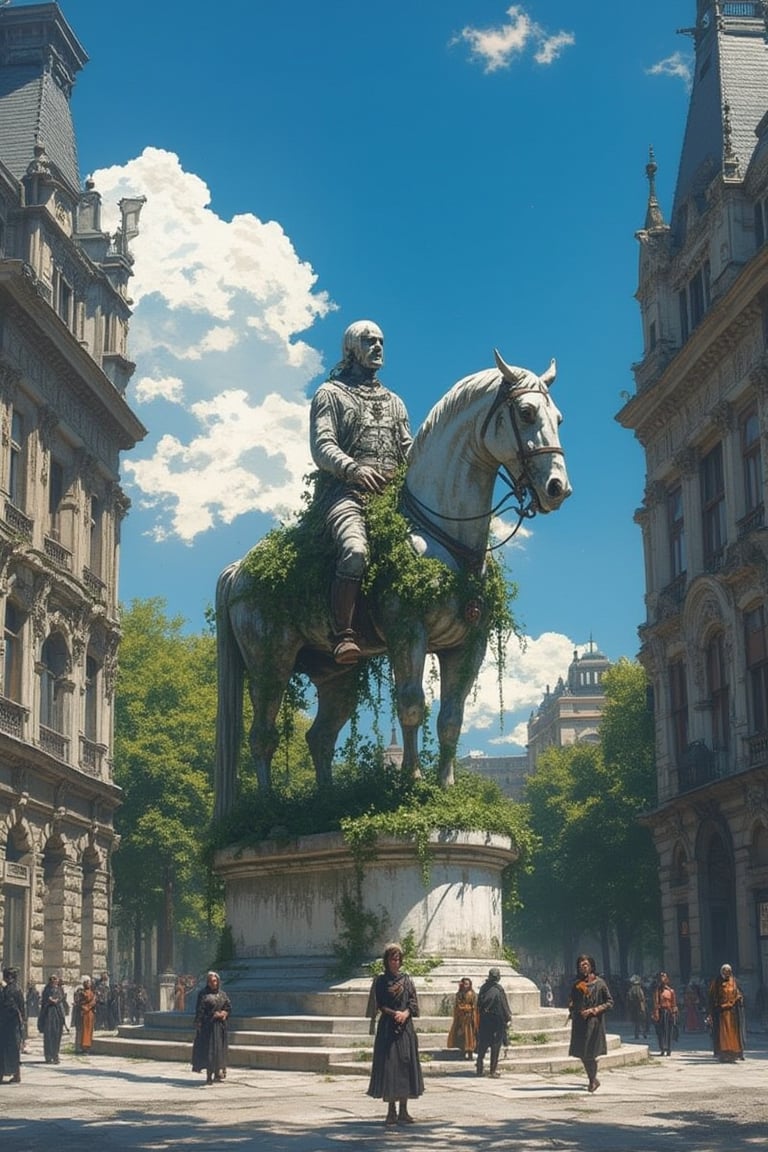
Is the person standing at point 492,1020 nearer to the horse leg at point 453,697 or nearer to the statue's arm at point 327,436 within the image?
the horse leg at point 453,697

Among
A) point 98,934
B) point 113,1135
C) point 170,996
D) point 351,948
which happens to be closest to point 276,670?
point 351,948

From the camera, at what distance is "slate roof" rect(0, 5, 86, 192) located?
46.9 m

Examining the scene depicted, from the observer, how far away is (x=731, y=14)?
169 ft

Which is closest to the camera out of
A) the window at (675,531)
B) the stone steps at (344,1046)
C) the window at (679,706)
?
the stone steps at (344,1046)

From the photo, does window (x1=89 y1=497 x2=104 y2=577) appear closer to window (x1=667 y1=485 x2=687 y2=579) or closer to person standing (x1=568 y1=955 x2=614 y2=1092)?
window (x1=667 y1=485 x2=687 y2=579)

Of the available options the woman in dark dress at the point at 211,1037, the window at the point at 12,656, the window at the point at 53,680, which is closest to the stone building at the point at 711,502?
the window at the point at 53,680

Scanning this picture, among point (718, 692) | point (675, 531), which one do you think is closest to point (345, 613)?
point (718, 692)

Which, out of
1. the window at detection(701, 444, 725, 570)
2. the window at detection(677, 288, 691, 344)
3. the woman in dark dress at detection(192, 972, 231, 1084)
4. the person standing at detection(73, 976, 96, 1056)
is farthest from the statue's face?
the window at detection(677, 288, 691, 344)

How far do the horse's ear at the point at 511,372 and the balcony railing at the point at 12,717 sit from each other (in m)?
25.5

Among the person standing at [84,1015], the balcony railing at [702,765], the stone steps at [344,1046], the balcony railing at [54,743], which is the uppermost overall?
the balcony railing at [54,743]

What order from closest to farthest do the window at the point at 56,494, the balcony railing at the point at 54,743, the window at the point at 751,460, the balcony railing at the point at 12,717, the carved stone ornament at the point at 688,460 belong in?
the balcony railing at the point at 12,717 → the window at the point at 751,460 → the balcony railing at the point at 54,743 → the window at the point at 56,494 → the carved stone ornament at the point at 688,460

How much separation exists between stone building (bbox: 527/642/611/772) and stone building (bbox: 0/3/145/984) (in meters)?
96.5

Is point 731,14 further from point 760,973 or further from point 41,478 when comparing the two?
point 760,973

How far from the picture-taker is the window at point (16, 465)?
40062 mm
